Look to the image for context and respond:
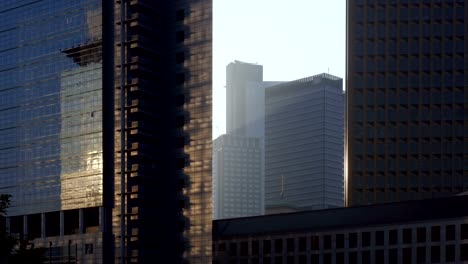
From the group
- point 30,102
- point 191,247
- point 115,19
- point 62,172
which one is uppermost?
point 115,19

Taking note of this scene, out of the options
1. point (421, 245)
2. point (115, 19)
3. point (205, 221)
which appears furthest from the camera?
point (115, 19)

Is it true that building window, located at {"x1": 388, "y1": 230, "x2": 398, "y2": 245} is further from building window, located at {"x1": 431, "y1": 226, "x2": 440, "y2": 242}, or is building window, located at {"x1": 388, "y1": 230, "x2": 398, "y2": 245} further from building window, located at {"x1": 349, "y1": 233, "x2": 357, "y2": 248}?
building window, located at {"x1": 349, "y1": 233, "x2": 357, "y2": 248}

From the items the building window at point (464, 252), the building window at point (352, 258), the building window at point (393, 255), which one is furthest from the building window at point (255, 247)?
the building window at point (464, 252)

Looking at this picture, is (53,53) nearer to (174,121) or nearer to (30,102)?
(30,102)

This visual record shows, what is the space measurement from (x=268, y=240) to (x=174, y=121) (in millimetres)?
34753

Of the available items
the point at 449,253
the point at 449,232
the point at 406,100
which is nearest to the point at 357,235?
the point at 449,253

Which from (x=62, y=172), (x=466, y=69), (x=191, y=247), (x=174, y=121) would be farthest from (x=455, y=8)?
(x=62, y=172)

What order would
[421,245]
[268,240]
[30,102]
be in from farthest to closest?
[30,102], [268,240], [421,245]

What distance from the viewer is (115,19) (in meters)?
168

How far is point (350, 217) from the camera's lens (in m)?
133

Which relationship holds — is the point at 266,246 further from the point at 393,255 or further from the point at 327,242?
the point at 393,255

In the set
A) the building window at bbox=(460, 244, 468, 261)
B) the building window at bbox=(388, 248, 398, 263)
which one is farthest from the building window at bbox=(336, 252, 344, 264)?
the building window at bbox=(460, 244, 468, 261)

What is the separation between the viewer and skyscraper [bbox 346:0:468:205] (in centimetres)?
17888

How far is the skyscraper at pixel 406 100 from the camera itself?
178875mm
